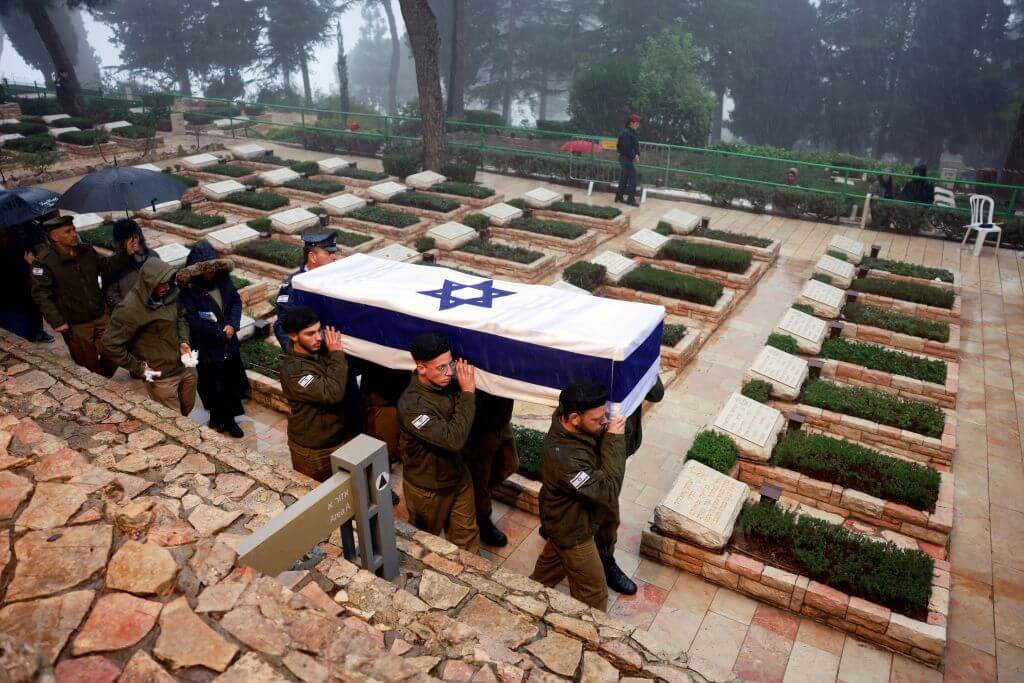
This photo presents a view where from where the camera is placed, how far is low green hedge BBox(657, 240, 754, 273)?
412 inches

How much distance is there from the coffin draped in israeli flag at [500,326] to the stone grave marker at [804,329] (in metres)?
4.42

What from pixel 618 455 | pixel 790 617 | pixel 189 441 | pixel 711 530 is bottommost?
pixel 790 617

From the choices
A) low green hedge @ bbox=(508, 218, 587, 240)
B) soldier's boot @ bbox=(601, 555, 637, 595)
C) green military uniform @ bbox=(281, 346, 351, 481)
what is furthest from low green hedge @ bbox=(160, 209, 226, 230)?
soldier's boot @ bbox=(601, 555, 637, 595)

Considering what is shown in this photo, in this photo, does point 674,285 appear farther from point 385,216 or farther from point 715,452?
point 385,216

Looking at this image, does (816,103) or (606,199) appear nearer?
(606,199)

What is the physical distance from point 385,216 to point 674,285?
602cm

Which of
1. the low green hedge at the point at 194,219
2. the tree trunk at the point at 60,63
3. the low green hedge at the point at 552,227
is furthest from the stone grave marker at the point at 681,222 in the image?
the tree trunk at the point at 60,63

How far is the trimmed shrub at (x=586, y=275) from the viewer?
31.6ft

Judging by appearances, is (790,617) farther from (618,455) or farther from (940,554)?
(618,455)

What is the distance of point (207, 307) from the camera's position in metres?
5.57

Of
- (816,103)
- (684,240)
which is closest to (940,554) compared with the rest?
(684,240)

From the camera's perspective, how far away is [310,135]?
69.8ft

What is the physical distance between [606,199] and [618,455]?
1278 centimetres

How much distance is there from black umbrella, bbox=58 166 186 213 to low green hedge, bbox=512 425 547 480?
446 cm
